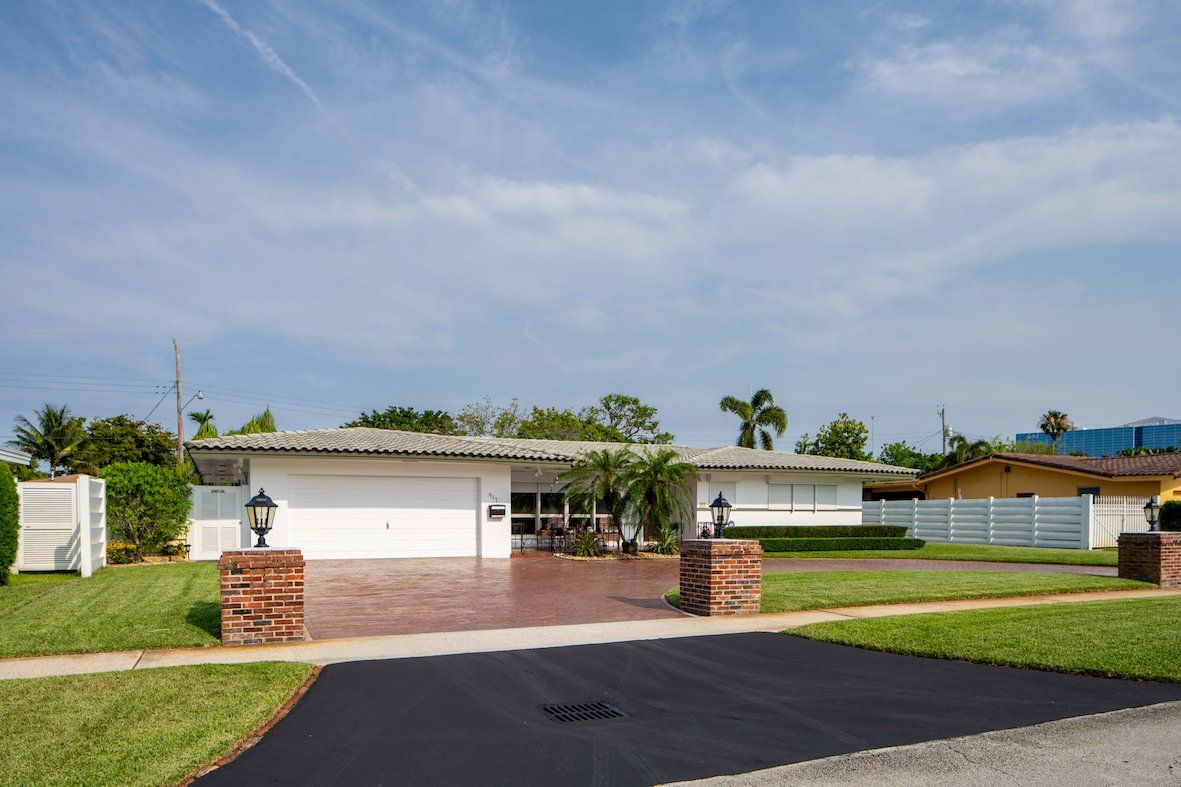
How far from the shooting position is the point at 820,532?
26766mm

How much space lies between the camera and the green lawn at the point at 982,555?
2188 centimetres

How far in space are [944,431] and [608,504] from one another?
4568 cm

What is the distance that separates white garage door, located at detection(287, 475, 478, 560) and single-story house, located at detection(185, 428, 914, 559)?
25mm

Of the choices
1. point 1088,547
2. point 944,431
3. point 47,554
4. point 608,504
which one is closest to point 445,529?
point 608,504

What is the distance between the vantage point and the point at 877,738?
598 cm

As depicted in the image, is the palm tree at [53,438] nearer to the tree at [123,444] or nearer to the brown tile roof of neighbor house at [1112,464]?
the tree at [123,444]

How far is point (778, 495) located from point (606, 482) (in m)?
8.00

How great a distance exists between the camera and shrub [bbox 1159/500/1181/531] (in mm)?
24922

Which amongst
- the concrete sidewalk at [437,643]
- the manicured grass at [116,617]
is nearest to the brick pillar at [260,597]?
the concrete sidewalk at [437,643]

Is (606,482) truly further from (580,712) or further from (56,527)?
(580,712)

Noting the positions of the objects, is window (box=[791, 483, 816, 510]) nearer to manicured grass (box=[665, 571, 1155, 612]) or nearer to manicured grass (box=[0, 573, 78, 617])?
manicured grass (box=[665, 571, 1155, 612])

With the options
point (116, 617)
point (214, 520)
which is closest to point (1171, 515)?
point (214, 520)

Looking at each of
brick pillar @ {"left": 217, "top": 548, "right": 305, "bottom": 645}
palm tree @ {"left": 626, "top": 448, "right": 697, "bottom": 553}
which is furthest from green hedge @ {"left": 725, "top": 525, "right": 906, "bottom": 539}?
brick pillar @ {"left": 217, "top": 548, "right": 305, "bottom": 645}

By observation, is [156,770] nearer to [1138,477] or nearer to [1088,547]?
[1088,547]
